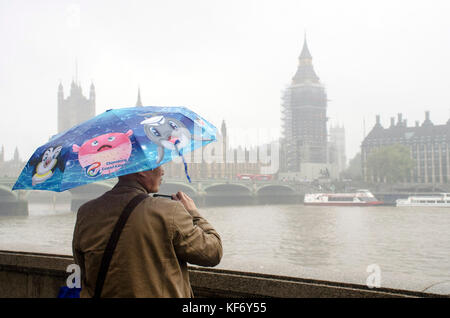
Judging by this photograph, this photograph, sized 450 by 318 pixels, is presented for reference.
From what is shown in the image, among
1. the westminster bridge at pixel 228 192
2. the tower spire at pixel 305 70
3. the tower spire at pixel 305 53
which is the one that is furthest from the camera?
the tower spire at pixel 305 53

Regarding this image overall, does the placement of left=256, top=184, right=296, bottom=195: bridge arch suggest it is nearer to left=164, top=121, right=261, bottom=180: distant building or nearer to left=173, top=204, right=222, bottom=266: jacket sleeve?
left=164, top=121, right=261, bottom=180: distant building

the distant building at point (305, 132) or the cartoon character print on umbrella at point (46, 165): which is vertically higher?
the distant building at point (305, 132)

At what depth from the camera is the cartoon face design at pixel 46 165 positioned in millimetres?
2125

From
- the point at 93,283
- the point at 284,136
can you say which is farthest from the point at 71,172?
the point at 284,136

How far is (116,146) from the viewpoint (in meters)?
1.89

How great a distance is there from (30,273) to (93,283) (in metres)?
2.01

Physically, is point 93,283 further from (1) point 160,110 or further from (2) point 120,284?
(1) point 160,110

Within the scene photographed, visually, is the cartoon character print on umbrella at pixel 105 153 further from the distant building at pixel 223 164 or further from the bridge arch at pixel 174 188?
the distant building at pixel 223 164

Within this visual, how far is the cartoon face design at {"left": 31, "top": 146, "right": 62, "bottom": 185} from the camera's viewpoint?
2125mm

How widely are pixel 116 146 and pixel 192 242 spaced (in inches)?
20.0

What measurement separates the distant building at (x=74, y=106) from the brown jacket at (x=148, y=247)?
4366 inches

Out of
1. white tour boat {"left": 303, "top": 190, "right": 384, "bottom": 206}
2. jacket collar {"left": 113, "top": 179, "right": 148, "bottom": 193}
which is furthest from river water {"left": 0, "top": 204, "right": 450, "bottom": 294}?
white tour boat {"left": 303, "top": 190, "right": 384, "bottom": 206}

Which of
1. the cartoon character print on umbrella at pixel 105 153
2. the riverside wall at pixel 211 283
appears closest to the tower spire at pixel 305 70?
the riverside wall at pixel 211 283

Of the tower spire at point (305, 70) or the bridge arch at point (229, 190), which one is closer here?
the bridge arch at point (229, 190)
